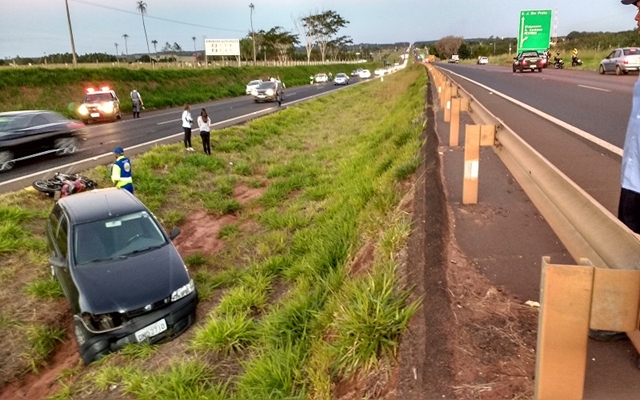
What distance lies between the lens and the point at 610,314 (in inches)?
72.2

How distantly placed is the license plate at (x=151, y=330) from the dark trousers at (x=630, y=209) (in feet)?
17.0

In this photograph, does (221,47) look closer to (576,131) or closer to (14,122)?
(14,122)

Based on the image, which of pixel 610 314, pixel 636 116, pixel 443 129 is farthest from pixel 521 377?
pixel 443 129

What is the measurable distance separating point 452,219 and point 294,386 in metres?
2.37

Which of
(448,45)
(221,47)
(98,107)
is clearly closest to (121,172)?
(98,107)

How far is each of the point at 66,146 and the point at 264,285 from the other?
12235 mm

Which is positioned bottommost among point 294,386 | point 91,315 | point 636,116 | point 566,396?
point 91,315

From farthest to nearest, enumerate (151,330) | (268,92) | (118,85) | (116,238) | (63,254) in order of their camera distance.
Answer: (118,85) < (268,92) < (116,238) < (63,254) < (151,330)

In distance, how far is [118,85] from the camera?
37188 millimetres

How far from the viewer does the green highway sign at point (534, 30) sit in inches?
1614

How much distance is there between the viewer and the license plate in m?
6.00

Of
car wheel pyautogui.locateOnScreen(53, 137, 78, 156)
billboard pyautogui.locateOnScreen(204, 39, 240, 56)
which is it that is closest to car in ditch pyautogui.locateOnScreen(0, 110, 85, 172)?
car wheel pyautogui.locateOnScreen(53, 137, 78, 156)

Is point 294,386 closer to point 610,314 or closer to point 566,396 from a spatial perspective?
point 566,396

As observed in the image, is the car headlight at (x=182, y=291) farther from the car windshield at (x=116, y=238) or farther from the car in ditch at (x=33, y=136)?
the car in ditch at (x=33, y=136)
